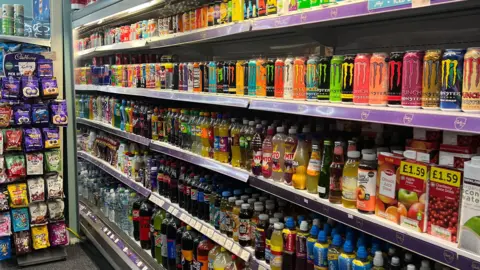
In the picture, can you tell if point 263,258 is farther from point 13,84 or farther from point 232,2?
point 13,84

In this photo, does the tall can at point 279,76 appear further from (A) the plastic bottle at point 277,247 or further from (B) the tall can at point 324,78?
(A) the plastic bottle at point 277,247

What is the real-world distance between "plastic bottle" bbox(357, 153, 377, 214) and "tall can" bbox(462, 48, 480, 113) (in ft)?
1.46

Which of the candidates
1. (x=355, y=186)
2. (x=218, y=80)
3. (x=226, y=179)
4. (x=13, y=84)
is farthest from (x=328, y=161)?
(x=13, y=84)

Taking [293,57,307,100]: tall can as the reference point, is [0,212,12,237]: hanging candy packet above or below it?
below

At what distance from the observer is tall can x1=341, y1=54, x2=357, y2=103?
172 centimetres

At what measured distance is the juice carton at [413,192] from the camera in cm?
149

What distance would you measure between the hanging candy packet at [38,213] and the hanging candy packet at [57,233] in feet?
0.36

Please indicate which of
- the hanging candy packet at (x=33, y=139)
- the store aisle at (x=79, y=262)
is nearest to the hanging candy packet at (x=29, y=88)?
the hanging candy packet at (x=33, y=139)

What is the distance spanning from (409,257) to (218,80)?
4.92ft

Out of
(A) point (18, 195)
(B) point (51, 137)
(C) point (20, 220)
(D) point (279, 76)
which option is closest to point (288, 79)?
(D) point (279, 76)

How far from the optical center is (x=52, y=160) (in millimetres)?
4234

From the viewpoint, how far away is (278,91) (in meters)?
2.18

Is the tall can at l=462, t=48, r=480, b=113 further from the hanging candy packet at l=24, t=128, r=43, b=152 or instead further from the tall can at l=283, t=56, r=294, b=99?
the hanging candy packet at l=24, t=128, r=43, b=152

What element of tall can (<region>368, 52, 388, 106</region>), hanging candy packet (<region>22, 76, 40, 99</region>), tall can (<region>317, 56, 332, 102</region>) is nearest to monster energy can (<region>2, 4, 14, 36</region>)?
hanging candy packet (<region>22, 76, 40, 99</region>)
